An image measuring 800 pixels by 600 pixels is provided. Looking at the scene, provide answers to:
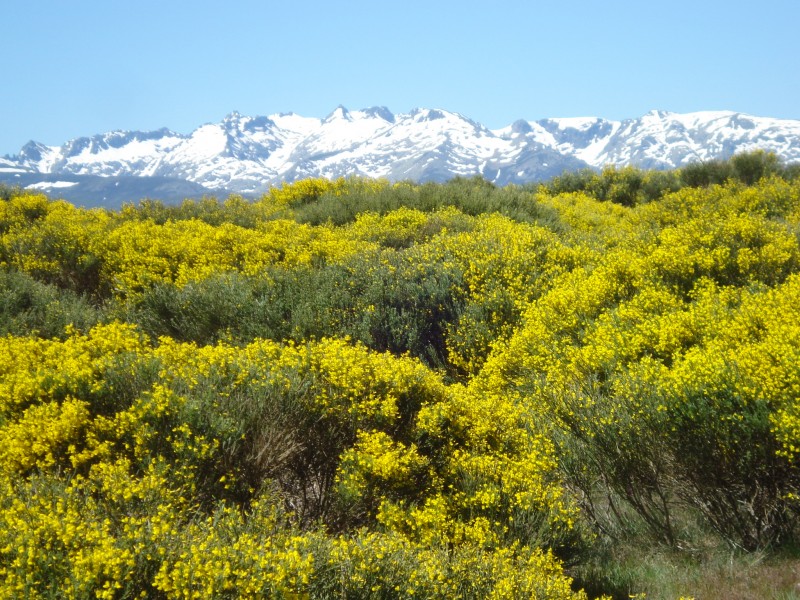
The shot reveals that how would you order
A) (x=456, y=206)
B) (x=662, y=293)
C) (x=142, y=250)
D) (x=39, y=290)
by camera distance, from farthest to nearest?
(x=456, y=206) → (x=142, y=250) → (x=39, y=290) → (x=662, y=293)

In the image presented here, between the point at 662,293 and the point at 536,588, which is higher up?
the point at 662,293

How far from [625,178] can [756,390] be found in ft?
59.9

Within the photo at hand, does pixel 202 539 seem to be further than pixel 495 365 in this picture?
No

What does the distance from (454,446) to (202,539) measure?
2750 mm

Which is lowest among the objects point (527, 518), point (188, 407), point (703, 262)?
point (527, 518)

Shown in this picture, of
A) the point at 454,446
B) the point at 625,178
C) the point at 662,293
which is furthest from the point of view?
the point at 625,178

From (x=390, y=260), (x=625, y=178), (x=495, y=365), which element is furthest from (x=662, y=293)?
(x=625, y=178)

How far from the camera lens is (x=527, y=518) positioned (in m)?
4.94

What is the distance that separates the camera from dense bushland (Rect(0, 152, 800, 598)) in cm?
377

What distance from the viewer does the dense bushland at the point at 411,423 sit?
3770 mm

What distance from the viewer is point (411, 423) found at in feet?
19.5

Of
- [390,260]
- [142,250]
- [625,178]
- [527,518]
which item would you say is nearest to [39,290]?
[142,250]

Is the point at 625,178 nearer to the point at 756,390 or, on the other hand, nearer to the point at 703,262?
the point at 703,262

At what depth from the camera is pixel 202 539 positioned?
11.9 feet
